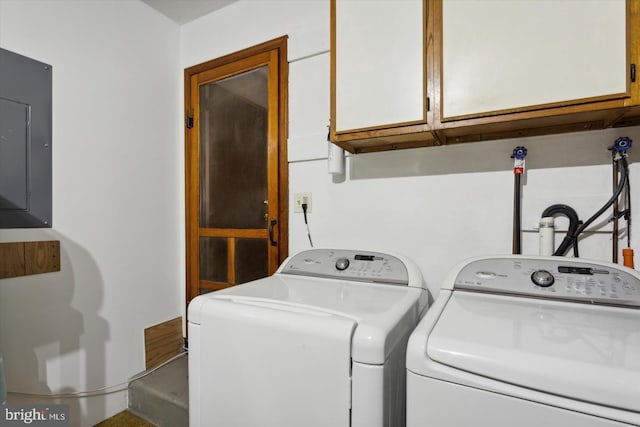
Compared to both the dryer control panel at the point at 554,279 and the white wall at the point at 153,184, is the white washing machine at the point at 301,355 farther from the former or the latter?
the white wall at the point at 153,184

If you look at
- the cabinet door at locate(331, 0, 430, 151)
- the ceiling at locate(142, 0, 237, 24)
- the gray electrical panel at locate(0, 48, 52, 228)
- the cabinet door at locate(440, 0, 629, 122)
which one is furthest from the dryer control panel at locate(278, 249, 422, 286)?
the ceiling at locate(142, 0, 237, 24)

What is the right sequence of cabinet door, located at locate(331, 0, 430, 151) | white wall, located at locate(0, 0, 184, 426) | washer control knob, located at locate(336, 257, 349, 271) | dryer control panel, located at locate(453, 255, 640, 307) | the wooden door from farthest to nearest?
1. the wooden door
2. white wall, located at locate(0, 0, 184, 426)
3. washer control knob, located at locate(336, 257, 349, 271)
4. cabinet door, located at locate(331, 0, 430, 151)
5. dryer control panel, located at locate(453, 255, 640, 307)

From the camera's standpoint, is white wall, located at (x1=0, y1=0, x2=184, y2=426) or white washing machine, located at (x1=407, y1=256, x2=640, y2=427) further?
white wall, located at (x1=0, y1=0, x2=184, y2=426)

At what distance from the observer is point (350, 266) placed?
1440mm

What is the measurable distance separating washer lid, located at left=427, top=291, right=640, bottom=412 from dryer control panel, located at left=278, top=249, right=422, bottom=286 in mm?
415

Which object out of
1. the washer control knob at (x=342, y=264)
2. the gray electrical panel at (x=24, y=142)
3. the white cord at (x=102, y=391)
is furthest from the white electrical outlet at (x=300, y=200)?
the white cord at (x=102, y=391)

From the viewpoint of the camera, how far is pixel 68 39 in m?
1.75

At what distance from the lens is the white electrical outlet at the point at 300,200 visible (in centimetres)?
189

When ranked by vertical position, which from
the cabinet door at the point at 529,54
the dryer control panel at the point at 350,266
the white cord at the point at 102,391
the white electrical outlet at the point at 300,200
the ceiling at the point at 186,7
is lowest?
the white cord at the point at 102,391

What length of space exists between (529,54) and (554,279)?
2.49 ft

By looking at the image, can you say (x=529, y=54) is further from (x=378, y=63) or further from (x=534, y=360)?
(x=534, y=360)

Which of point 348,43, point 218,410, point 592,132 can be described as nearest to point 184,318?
point 218,410

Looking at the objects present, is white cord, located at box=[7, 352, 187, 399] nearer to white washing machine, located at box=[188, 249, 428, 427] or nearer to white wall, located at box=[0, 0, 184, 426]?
white wall, located at box=[0, 0, 184, 426]

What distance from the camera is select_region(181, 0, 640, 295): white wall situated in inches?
51.6
